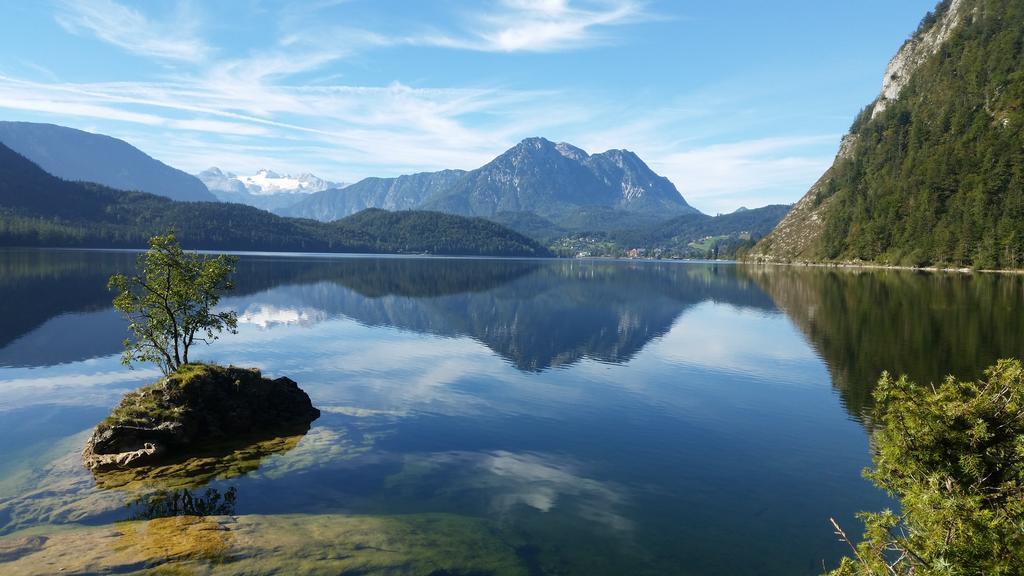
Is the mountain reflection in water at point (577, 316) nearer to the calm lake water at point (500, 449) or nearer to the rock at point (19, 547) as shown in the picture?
the calm lake water at point (500, 449)

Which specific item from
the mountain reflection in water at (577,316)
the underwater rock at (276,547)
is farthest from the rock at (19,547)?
the mountain reflection in water at (577,316)

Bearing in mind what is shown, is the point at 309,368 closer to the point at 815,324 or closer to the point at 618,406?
the point at 618,406

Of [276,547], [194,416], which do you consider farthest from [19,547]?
[194,416]

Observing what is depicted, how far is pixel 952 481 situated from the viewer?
46.2ft

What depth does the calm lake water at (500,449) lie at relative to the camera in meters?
20.8

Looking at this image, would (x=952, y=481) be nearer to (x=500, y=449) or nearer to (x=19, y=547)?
(x=500, y=449)

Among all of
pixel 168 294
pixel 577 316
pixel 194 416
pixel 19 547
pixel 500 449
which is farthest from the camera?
pixel 577 316

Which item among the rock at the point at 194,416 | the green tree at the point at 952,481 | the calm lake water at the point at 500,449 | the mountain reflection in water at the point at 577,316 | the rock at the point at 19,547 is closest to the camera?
the green tree at the point at 952,481

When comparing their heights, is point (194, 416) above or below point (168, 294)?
below

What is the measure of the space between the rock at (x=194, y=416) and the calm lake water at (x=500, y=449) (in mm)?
1856

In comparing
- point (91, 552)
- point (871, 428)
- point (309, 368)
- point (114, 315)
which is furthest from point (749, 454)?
point (114, 315)

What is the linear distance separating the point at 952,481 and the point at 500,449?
22559mm

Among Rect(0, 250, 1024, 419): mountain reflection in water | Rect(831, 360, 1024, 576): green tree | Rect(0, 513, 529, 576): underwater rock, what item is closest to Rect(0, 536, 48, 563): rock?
Rect(0, 513, 529, 576): underwater rock

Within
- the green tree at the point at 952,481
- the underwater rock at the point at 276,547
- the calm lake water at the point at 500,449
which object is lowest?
the calm lake water at the point at 500,449
